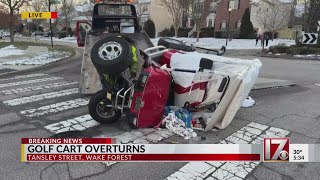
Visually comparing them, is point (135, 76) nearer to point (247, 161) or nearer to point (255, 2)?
point (247, 161)

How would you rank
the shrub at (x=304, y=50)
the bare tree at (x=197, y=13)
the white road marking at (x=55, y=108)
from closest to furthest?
the white road marking at (x=55, y=108)
the shrub at (x=304, y=50)
the bare tree at (x=197, y=13)

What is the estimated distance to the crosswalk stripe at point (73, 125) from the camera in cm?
520

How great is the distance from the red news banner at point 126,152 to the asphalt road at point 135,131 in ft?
0.35

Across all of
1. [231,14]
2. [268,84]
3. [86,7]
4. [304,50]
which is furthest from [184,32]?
[268,84]

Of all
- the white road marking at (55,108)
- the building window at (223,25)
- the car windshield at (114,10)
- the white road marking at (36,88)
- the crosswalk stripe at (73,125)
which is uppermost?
the building window at (223,25)

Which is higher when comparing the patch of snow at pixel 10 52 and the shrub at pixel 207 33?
the shrub at pixel 207 33

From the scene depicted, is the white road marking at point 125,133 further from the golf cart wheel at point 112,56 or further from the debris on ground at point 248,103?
the debris on ground at point 248,103

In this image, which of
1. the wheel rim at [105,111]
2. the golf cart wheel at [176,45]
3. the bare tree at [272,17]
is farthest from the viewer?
the bare tree at [272,17]

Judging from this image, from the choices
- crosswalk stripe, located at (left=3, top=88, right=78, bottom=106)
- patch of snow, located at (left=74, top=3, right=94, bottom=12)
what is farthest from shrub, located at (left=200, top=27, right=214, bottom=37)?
crosswalk stripe, located at (left=3, top=88, right=78, bottom=106)

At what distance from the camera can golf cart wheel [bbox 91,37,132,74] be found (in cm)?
485

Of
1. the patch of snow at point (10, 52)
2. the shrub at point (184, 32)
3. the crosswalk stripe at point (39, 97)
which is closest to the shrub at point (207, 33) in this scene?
the shrub at point (184, 32)

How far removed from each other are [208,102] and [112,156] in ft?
7.24

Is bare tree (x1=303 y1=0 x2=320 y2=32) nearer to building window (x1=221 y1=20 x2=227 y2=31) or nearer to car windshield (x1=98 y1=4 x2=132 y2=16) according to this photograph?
building window (x1=221 y1=20 x2=227 y2=31)

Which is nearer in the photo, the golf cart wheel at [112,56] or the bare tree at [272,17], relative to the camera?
the golf cart wheel at [112,56]
